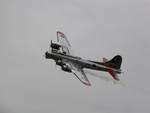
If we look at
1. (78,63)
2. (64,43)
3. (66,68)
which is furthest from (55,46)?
(66,68)

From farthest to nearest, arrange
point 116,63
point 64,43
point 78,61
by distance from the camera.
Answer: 1. point 64,43
2. point 116,63
3. point 78,61

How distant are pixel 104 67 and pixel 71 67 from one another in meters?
4.69

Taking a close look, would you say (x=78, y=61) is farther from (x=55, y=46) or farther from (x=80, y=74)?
(x=55, y=46)

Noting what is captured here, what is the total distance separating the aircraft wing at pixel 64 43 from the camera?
357ft

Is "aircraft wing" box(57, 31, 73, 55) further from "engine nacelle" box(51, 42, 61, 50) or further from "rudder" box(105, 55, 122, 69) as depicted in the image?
"rudder" box(105, 55, 122, 69)

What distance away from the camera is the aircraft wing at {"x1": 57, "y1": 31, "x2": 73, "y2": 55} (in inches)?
4289

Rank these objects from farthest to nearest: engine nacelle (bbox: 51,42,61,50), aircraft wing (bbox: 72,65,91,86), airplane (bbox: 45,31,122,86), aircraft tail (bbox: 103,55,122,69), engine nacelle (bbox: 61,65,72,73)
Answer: engine nacelle (bbox: 51,42,61,50), aircraft tail (bbox: 103,55,122,69), airplane (bbox: 45,31,122,86), engine nacelle (bbox: 61,65,72,73), aircraft wing (bbox: 72,65,91,86)

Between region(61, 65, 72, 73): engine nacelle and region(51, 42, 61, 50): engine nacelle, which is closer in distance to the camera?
region(61, 65, 72, 73): engine nacelle

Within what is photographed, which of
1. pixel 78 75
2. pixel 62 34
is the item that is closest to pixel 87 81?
pixel 78 75

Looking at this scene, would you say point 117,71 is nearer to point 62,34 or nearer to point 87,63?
point 87,63

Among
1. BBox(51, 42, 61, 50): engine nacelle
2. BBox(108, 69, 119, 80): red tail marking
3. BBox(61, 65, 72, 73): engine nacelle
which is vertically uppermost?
BBox(51, 42, 61, 50): engine nacelle

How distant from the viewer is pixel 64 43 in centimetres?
11181

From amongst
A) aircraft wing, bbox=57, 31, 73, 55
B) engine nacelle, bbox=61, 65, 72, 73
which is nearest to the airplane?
engine nacelle, bbox=61, 65, 72, 73

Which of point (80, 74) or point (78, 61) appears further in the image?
point (78, 61)
